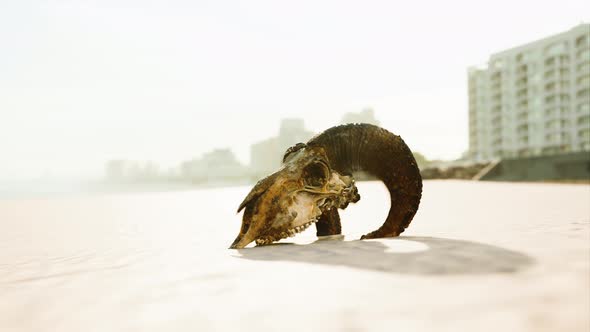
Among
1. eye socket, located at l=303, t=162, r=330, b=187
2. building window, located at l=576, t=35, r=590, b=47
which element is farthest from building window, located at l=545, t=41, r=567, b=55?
eye socket, located at l=303, t=162, r=330, b=187

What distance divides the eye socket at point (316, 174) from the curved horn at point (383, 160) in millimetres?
207

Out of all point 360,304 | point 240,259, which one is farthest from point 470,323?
point 240,259

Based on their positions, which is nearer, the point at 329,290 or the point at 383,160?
the point at 329,290

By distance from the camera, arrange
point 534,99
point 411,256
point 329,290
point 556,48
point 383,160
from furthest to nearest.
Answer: point 534,99, point 556,48, point 383,160, point 411,256, point 329,290

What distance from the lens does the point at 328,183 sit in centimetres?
459

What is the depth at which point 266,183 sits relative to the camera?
443 cm

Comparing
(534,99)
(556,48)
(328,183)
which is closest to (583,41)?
(556,48)

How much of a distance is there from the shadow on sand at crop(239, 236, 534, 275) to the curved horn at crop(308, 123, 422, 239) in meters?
0.91

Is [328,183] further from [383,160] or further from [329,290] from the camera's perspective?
[329,290]

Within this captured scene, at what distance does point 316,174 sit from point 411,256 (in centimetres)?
180

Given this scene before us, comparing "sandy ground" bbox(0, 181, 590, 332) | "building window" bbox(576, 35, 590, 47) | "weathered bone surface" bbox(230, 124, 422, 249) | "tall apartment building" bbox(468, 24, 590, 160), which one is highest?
"building window" bbox(576, 35, 590, 47)

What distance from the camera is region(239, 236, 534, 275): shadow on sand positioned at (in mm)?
2537

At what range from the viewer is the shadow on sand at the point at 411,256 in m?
2.54

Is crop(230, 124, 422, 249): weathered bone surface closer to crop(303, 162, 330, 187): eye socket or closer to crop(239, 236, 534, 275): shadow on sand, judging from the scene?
crop(303, 162, 330, 187): eye socket
